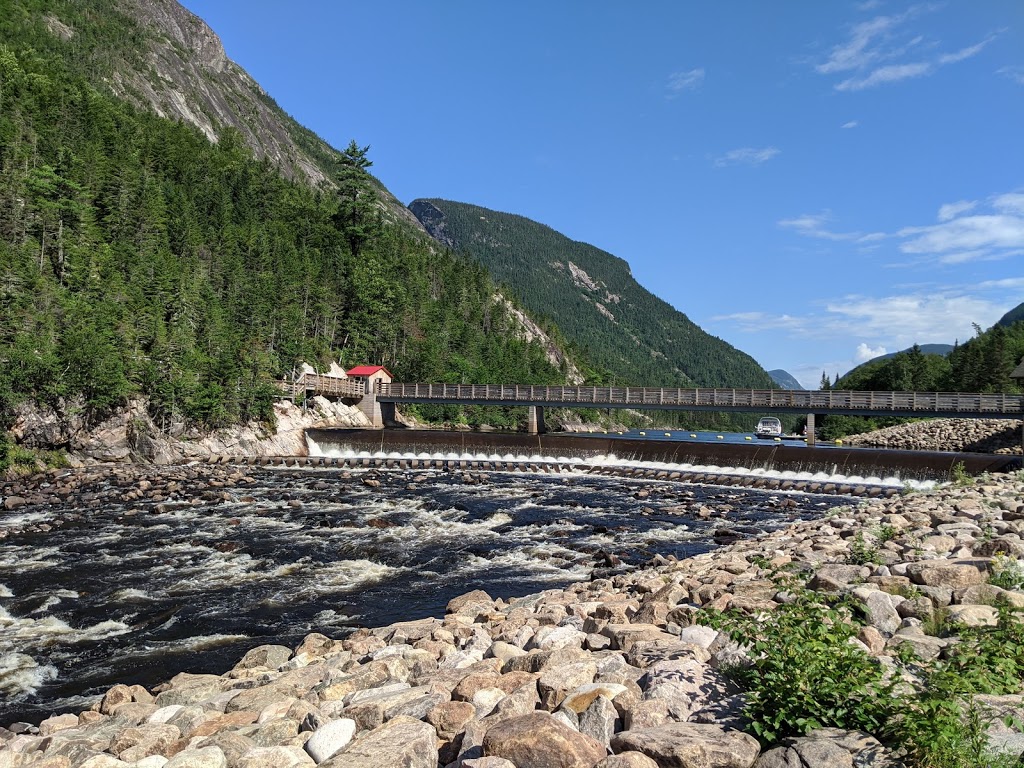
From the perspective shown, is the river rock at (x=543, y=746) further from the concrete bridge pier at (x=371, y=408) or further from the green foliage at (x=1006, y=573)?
the concrete bridge pier at (x=371, y=408)

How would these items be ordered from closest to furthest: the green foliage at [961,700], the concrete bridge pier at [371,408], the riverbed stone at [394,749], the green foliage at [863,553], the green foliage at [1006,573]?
1. the green foliage at [961,700]
2. the riverbed stone at [394,749]
3. the green foliage at [1006,573]
4. the green foliage at [863,553]
5. the concrete bridge pier at [371,408]

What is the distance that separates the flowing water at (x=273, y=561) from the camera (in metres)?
11.1

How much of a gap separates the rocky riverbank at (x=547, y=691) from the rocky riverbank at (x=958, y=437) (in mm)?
49991

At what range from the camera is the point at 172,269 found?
5881 cm

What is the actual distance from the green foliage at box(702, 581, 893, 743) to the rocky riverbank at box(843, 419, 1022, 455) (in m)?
54.7

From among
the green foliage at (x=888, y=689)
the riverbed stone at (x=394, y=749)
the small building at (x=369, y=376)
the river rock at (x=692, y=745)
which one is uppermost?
the small building at (x=369, y=376)

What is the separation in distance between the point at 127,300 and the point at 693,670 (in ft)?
179

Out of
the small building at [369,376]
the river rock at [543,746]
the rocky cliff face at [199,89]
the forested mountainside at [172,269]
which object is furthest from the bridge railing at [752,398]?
the rocky cliff face at [199,89]

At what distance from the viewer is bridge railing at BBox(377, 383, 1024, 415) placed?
42188 millimetres

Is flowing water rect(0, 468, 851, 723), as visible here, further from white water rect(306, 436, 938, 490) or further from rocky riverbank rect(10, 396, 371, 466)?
rocky riverbank rect(10, 396, 371, 466)

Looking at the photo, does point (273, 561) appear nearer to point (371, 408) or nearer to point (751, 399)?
point (751, 399)

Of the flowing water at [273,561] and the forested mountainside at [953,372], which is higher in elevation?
the forested mountainside at [953,372]

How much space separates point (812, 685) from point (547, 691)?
7.41 ft

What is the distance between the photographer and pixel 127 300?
4797cm
